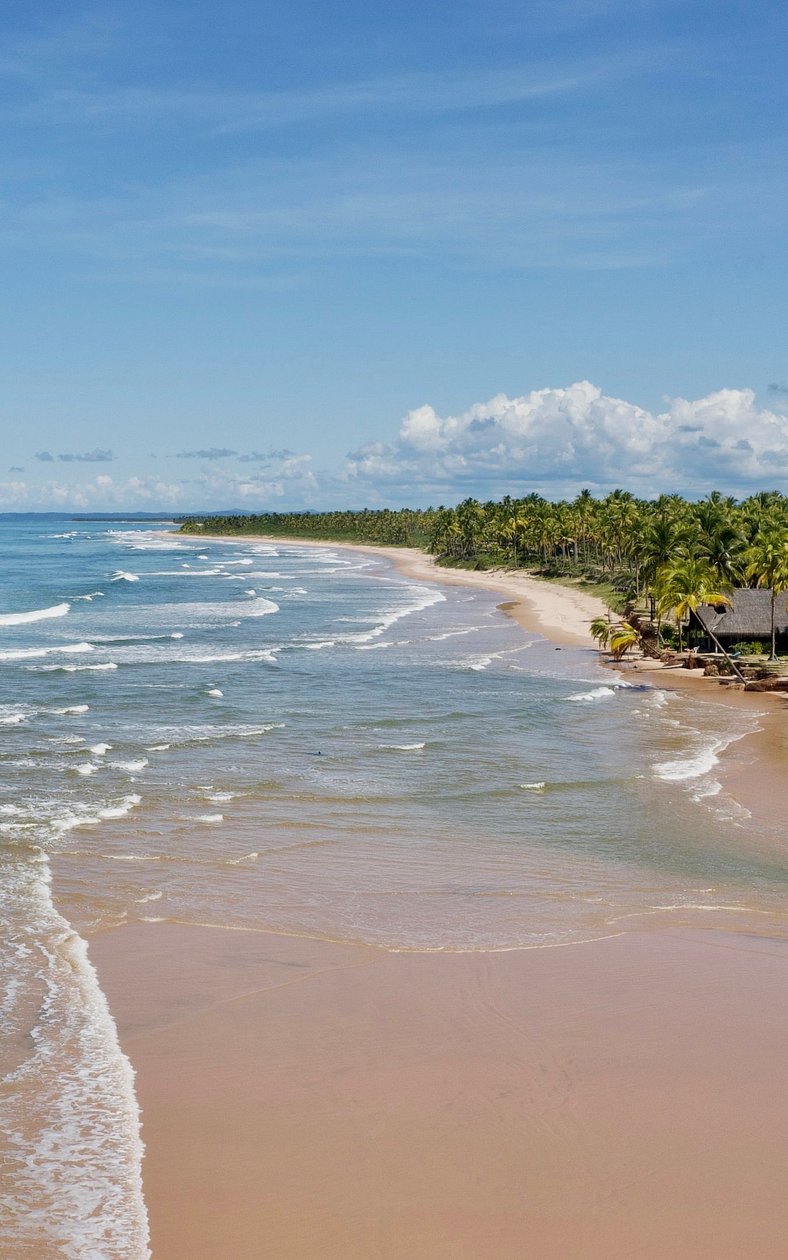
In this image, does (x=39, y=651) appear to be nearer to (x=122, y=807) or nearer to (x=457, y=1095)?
(x=122, y=807)

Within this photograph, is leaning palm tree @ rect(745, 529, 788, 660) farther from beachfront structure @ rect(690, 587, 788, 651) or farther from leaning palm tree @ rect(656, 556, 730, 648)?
leaning palm tree @ rect(656, 556, 730, 648)

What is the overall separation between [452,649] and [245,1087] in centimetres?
4562

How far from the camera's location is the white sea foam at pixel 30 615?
229 feet

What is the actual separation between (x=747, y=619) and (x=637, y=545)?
784 inches

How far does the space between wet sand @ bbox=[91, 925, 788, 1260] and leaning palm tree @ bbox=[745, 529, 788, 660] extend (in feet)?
106

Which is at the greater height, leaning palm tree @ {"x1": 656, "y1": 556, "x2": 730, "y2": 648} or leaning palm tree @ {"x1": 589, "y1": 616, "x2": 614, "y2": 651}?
leaning palm tree @ {"x1": 656, "y1": 556, "x2": 730, "y2": 648}

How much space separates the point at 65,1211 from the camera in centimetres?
1040

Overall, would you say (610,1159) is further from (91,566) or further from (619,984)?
(91,566)

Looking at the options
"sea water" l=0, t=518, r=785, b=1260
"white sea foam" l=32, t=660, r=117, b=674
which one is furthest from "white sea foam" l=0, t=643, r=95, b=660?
"white sea foam" l=32, t=660, r=117, b=674

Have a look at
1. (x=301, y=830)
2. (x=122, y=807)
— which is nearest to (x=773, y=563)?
(x=301, y=830)

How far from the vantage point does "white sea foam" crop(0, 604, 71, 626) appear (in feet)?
229

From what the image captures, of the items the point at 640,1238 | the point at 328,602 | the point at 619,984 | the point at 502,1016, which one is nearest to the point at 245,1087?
the point at 502,1016

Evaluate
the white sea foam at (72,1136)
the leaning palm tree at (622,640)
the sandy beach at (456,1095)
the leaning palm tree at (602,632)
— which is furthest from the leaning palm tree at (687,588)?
the white sea foam at (72,1136)

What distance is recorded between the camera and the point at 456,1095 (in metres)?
12.6
